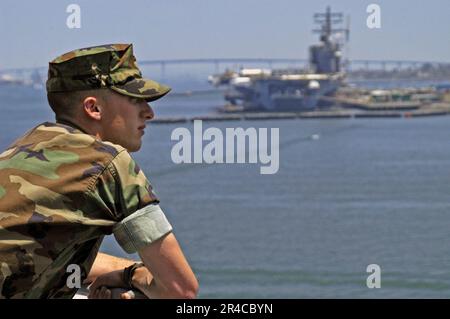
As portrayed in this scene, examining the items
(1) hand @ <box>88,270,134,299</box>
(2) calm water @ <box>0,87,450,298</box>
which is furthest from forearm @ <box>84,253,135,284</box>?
(2) calm water @ <box>0,87,450,298</box>

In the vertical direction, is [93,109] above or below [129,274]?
above

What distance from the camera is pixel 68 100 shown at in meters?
1.08

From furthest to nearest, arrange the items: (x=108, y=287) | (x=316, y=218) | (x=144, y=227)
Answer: (x=316, y=218)
(x=108, y=287)
(x=144, y=227)

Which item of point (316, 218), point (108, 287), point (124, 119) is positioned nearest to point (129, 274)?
point (108, 287)

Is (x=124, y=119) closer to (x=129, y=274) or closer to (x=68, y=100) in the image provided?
(x=68, y=100)

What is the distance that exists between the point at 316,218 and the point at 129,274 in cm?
1636

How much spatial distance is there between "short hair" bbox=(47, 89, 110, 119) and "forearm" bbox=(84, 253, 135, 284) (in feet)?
0.58

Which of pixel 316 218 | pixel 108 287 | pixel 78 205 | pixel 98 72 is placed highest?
pixel 98 72

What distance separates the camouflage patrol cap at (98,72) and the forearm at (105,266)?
194mm

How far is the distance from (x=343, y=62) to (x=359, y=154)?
25781 millimetres

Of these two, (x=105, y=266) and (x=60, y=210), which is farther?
(x=105, y=266)

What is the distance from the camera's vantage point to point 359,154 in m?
28.3

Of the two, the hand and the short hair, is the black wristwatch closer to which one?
the hand
